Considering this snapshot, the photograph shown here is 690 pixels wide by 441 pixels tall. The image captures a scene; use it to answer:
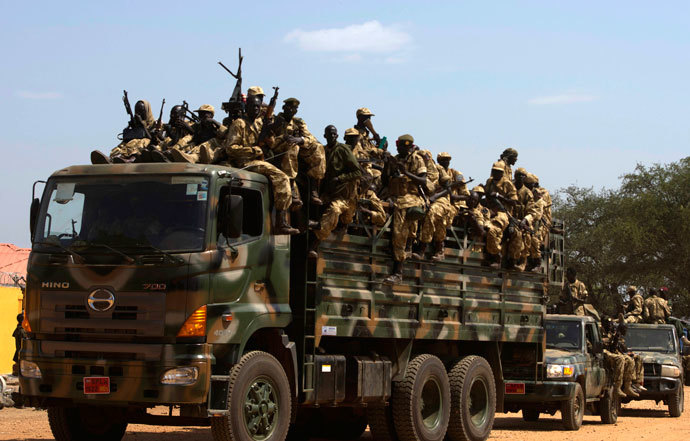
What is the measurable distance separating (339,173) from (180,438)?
429cm

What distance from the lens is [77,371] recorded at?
9.94 metres

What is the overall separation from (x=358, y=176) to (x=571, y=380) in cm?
654

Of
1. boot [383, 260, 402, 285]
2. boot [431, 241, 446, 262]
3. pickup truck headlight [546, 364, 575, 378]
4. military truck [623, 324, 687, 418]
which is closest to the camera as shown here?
boot [383, 260, 402, 285]

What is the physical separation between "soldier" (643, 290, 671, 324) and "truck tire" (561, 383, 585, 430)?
927cm

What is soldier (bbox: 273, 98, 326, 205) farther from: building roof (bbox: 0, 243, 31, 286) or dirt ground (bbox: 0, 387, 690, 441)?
building roof (bbox: 0, 243, 31, 286)

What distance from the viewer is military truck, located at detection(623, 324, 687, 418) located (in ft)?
67.6

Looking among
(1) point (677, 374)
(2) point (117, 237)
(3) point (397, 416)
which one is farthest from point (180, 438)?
(1) point (677, 374)

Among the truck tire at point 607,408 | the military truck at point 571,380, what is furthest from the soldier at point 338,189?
the truck tire at point 607,408

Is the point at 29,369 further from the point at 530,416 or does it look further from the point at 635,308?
the point at 635,308

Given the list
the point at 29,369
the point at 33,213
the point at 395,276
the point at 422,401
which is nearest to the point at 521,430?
the point at 422,401

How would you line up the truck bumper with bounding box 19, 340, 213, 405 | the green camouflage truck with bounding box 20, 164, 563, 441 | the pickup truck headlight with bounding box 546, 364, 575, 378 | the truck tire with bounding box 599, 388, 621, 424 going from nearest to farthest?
the truck bumper with bounding box 19, 340, 213, 405 → the green camouflage truck with bounding box 20, 164, 563, 441 → the pickup truck headlight with bounding box 546, 364, 575, 378 → the truck tire with bounding box 599, 388, 621, 424

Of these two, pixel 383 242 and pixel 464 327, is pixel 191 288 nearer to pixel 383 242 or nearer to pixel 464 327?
pixel 383 242

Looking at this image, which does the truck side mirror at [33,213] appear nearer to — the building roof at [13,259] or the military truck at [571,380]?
the military truck at [571,380]

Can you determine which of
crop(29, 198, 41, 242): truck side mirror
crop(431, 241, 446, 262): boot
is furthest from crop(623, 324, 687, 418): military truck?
crop(29, 198, 41, 242): truck side mirror
